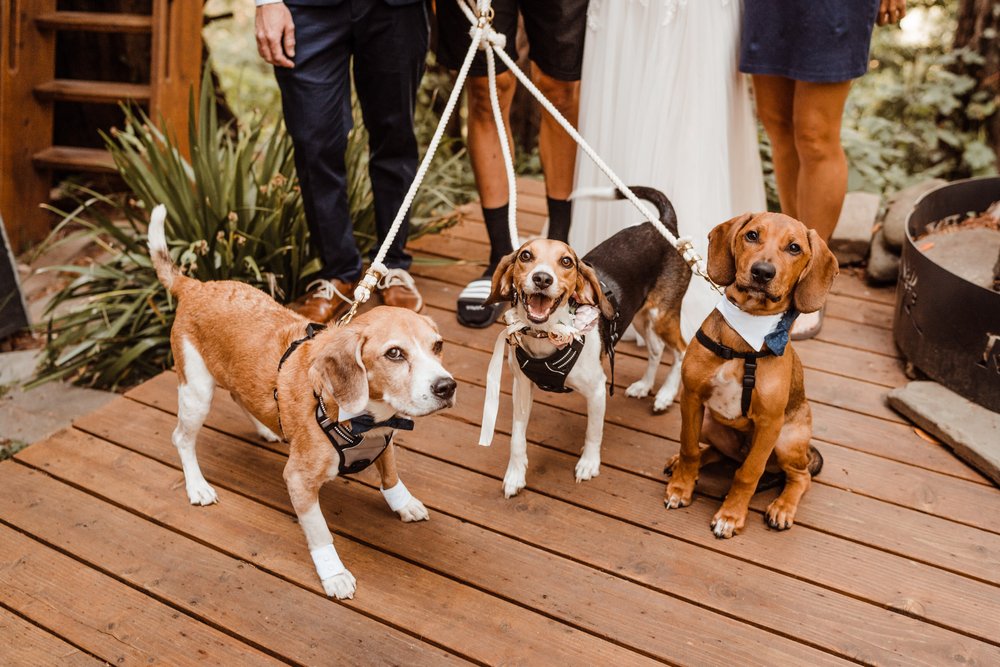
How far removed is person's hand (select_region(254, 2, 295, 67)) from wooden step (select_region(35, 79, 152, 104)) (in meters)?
1.89

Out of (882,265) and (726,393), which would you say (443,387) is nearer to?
(726,393)

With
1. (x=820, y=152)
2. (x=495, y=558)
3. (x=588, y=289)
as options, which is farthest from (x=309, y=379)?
(x=820, y=152)

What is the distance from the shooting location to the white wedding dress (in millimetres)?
3668

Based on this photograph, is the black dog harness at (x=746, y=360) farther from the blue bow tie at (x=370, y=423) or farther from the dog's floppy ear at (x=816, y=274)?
the blue bow tie at (x=370, y=423)

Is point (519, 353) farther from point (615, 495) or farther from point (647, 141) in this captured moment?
point (647, 141)

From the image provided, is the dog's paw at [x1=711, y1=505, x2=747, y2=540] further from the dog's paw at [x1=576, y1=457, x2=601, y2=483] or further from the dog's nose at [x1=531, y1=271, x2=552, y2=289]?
the dog's nose at [x1=531, y1=271, x2=552, y2=289]

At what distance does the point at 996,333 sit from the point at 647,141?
168cm

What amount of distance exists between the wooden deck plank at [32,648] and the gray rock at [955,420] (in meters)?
3.04

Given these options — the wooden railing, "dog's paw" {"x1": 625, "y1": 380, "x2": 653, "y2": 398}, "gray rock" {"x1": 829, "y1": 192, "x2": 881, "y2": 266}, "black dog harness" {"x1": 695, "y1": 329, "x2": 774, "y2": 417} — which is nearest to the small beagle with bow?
"dog's paw" {"x1": 625, "y1": 380, "x2": 653, "y2": 398}

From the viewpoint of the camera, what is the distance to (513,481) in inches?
116

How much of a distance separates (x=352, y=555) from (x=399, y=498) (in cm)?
25

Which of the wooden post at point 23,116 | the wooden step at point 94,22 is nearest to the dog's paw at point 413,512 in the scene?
the wooden step at point 94,22

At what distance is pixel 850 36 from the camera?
10.8ft

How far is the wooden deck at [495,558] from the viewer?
233 centimetres
